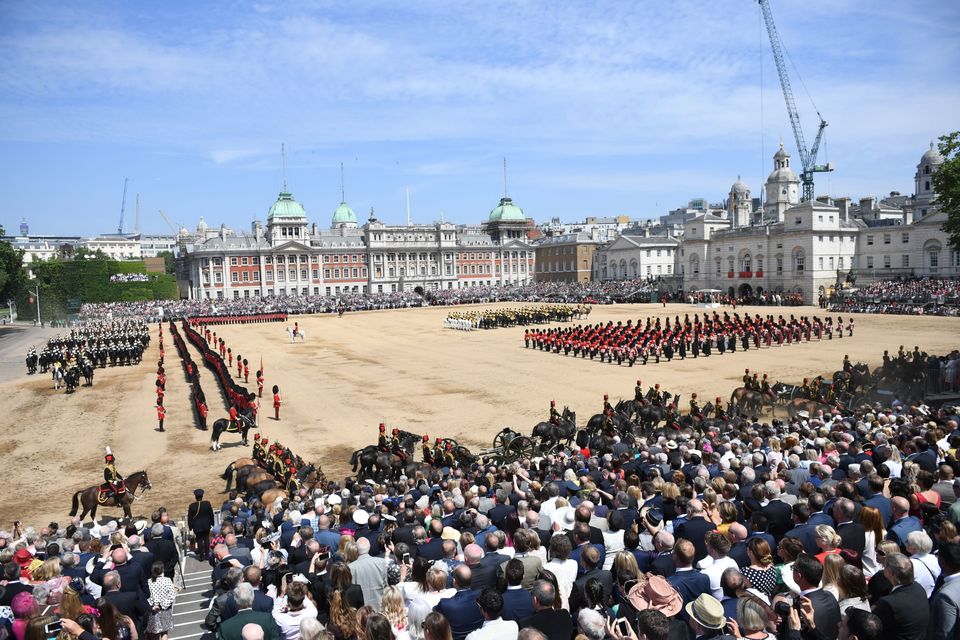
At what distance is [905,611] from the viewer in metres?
4.66

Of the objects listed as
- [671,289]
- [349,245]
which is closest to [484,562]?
[671,289]

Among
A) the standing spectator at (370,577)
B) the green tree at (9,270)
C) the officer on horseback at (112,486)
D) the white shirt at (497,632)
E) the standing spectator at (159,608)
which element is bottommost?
the officer on horseback at (112,486)

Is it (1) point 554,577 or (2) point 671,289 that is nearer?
(1) point 554,577

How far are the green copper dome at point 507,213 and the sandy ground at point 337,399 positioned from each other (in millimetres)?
78989

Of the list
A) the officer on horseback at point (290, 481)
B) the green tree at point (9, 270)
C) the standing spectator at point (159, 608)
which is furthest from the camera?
the green tree at point (9, 270)

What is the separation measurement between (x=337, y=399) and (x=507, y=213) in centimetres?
9898

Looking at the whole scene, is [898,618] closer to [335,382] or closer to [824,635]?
[824,635]

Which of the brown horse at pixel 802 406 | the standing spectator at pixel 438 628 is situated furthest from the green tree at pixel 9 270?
the standing spectator at pixel 438 628

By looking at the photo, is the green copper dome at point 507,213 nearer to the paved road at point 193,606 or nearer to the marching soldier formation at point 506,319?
the marching soldier formation at point 506,319

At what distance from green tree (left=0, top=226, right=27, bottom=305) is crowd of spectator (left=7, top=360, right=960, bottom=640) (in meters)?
60.0

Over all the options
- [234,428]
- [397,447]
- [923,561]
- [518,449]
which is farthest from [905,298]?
[923,561]

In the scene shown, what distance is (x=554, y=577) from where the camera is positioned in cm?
584

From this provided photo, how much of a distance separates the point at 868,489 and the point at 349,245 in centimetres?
9846

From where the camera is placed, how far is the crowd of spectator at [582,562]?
4.92m
